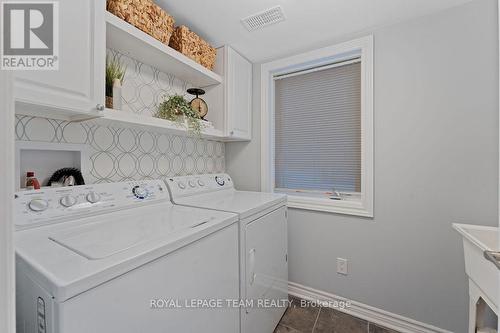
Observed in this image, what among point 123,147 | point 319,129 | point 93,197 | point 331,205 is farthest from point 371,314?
point 123,147

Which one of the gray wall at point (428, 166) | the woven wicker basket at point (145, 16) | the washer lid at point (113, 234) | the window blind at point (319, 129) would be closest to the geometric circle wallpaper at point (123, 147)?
the washer lid at point (113, 234)

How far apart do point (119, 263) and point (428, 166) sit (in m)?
1.87

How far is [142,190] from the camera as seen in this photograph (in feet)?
4.55

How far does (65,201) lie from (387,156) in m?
2.03

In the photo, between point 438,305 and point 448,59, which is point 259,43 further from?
point 438,305

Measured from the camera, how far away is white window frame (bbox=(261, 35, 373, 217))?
172cm

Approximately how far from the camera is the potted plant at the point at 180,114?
1550mm

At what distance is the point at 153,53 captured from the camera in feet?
4.68

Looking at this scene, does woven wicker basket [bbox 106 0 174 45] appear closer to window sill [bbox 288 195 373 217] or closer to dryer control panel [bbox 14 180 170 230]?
dryer control panel [bbox 14 180 170 230]

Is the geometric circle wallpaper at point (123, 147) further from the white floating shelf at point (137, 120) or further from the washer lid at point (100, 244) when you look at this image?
the washer lid at point (100, 244)

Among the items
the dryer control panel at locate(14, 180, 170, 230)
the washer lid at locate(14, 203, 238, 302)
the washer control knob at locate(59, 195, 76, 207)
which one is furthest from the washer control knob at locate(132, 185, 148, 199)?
the washer control knob at locate(59, 195, 76, 207)

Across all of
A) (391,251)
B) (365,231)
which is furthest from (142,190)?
(391,251)

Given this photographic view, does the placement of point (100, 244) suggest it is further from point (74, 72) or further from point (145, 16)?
point (145, 16)

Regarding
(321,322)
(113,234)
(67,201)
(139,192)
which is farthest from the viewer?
(321,322)
